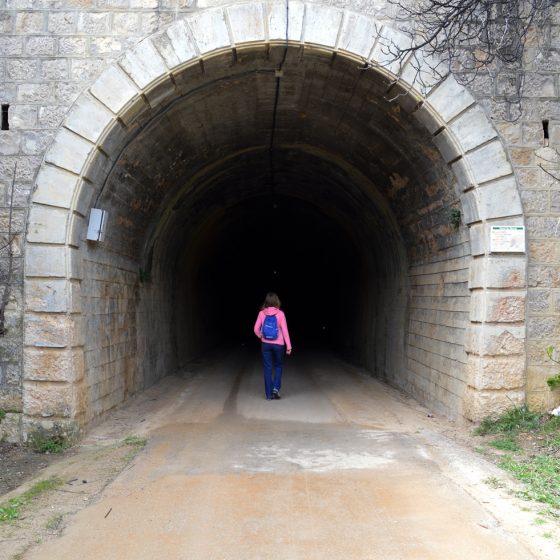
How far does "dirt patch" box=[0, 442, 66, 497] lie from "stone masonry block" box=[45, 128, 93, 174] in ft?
9.61

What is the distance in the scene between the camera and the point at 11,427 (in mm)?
6059

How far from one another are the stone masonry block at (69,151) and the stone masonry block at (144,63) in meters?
0.90

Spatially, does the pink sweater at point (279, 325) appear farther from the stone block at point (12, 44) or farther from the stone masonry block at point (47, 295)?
the stone block at point (12, 44)

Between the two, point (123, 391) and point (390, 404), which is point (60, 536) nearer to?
point (123, 391)

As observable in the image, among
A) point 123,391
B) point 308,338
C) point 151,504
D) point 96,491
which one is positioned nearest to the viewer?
point 151,504

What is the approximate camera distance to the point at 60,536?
3805mm

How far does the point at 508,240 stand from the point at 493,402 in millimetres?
1750

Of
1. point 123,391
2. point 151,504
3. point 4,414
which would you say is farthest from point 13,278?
point 151,504

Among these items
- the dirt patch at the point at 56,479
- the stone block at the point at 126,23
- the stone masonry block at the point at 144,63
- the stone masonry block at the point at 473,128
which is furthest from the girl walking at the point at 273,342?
the stone block at the point at 126,23

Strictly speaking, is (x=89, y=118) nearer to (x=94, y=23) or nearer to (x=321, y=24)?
(x=94, y=23)

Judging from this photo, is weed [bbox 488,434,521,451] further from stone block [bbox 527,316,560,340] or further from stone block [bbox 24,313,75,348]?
stone block [bbox 24,313,75,348]

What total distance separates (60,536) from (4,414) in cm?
267

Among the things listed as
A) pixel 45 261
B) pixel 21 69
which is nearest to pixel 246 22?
pixel 21 69

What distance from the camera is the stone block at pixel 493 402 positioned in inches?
245
